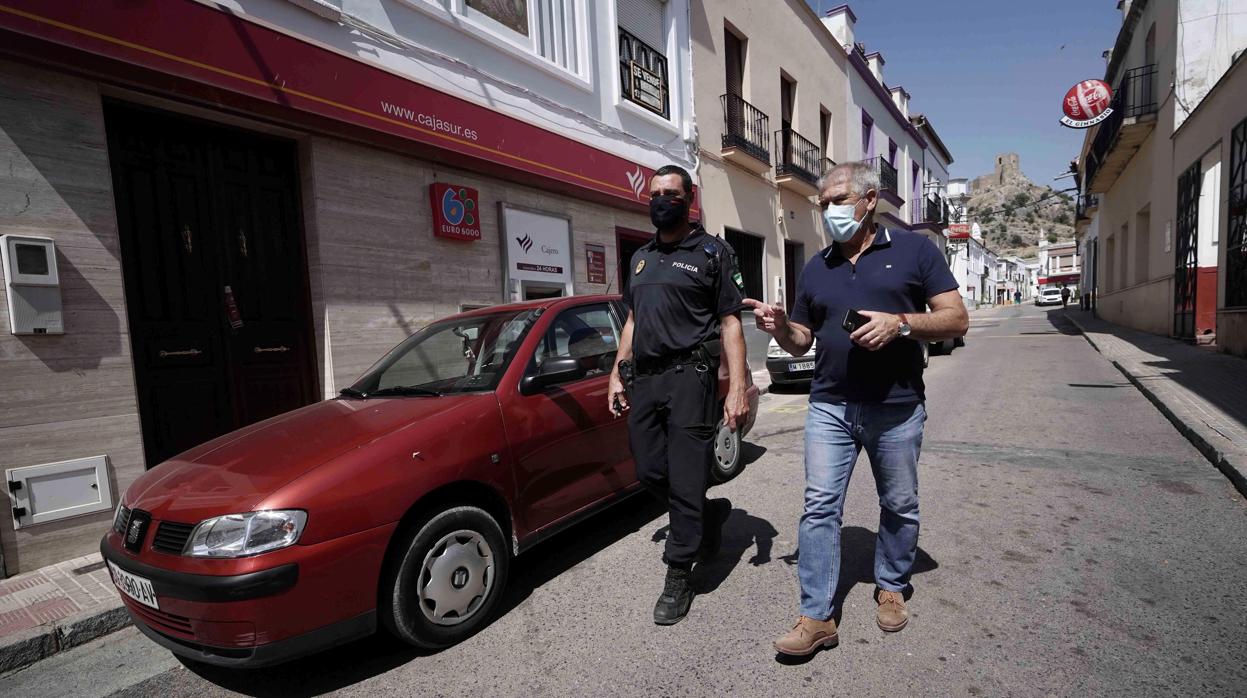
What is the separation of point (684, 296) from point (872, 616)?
1.65 m

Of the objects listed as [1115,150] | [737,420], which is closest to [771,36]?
[1115,150]

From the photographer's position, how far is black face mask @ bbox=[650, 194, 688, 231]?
2838 millimetres

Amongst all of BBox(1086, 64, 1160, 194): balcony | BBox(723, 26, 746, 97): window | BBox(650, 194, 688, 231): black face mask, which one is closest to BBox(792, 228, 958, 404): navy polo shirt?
BBox(650, 194, 688, 231): black face mask

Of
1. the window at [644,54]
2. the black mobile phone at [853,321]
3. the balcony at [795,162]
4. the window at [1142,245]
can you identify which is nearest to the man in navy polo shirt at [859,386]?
the black mobile phone at [853,321]

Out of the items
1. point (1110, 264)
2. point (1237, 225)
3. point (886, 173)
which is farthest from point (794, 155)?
point (1110, 264)

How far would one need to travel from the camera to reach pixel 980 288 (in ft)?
200

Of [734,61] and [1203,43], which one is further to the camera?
[734,61]

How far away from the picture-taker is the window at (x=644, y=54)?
10.0 meters

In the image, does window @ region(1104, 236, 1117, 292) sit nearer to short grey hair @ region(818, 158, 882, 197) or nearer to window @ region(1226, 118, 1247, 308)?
window @ region(1226, 118, 1247, 308)

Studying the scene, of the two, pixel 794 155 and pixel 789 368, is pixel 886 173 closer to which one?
pixel 794 155

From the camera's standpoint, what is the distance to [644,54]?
10508 mm

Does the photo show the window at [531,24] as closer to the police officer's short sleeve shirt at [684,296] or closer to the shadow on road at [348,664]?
the police officer's short sleeve shirt at [684,296]

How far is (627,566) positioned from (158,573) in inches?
82.7

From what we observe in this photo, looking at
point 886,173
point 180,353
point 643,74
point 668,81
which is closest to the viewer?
point 180,353
